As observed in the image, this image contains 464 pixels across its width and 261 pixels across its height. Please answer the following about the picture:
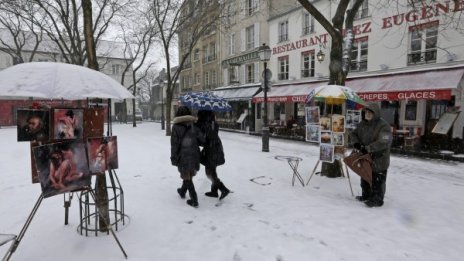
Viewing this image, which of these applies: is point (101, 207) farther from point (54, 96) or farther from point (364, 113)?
point (364, 113)

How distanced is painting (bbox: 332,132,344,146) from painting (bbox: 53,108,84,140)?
492cm

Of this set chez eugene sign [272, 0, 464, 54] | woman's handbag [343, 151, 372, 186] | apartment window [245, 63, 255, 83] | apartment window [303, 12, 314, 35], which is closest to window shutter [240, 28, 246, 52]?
apartment window [245, 63, 255, 83]

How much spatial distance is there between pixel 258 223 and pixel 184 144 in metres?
1.70

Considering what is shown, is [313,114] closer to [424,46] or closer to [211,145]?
[211,145]

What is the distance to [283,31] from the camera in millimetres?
20062

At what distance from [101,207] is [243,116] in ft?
62.0

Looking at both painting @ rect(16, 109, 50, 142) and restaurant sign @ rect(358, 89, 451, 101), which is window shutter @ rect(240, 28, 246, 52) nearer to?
restaurant sign @ rect(358, 89, 451, 101)

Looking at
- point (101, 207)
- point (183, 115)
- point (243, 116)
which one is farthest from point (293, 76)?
point (101, 207)

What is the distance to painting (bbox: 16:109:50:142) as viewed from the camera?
3076 mm

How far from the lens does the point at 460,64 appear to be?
1121 centimetres

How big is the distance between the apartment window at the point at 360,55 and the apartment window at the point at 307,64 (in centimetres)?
279

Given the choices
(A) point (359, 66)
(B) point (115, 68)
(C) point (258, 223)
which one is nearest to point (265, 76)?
(A) point (359, 66)

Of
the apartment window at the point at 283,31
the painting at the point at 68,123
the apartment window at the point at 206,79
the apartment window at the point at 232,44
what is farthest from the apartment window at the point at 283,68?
the painting at the point at 68,123

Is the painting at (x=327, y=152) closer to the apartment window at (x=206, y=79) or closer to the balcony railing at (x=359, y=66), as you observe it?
the balcony railing at (x=359, y=66)
